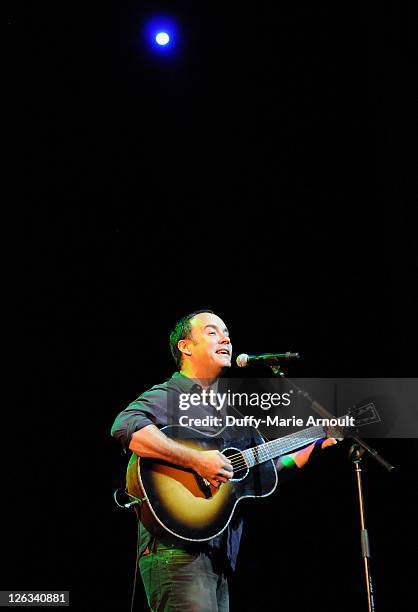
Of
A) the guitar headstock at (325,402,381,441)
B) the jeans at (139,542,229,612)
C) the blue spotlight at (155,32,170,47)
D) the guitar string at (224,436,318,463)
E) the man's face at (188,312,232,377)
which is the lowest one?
the jeans at (139,542,229,612)

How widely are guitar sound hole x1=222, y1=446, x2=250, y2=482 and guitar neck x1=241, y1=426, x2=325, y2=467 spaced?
25 millimetres

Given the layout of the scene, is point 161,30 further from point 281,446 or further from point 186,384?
point 281,446

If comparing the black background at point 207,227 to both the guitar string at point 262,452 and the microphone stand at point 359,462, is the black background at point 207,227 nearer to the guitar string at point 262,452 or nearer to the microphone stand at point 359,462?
the guitar string at point 262,452

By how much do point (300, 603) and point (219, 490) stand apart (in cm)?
128

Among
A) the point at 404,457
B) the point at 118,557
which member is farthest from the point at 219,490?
the point at 404,457

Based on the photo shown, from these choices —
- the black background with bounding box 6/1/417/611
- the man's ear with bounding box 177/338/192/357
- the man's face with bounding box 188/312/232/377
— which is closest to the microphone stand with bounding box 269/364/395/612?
the man's face with bounding box 188/312/232/377

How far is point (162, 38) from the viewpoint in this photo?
13.8 feet

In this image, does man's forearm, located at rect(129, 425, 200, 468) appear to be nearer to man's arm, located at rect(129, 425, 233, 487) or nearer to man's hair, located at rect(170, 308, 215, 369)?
man's arm, located at rect(129, 425, 233, 487)

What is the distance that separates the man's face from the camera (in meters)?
3.34

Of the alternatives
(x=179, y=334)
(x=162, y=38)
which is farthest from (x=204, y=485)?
(x=162, y=38)

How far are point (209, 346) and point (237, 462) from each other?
0.68 metres

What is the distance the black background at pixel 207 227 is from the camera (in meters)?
3.83

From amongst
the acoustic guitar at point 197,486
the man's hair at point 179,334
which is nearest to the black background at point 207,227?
the man's hair at point 179,334

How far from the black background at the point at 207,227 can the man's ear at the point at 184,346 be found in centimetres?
62
